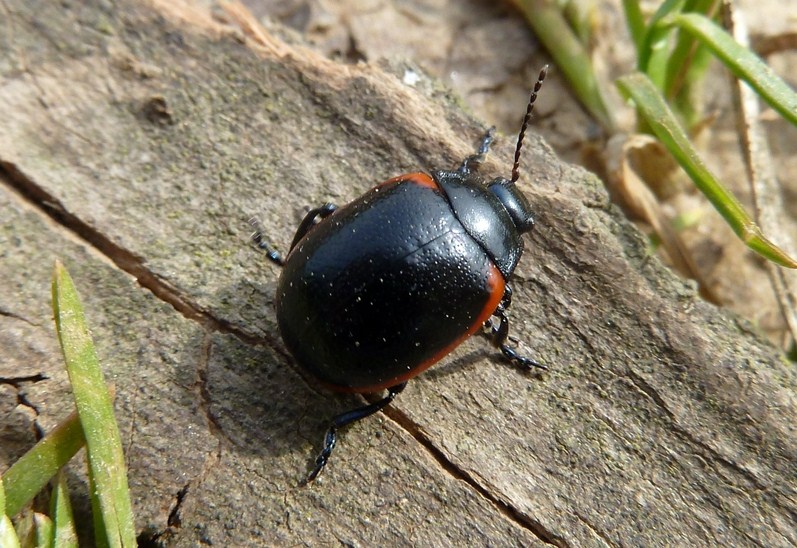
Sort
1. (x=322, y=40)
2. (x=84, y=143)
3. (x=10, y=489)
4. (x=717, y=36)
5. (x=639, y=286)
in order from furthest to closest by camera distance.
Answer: (x=322, y=40)
(x=717, y=36)
(x=84, y=143)
(x=639, y=286)
(x=10, y=489)

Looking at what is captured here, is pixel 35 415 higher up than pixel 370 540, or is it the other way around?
pixel 370 540

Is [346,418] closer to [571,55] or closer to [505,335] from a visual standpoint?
[505,335]

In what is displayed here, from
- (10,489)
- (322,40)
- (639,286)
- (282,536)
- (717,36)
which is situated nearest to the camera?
(10,489)

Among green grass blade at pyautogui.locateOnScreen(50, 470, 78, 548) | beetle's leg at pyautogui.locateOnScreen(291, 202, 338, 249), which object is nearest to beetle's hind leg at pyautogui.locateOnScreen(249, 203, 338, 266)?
beetle's leg at pyautogui.locateOnScreen(291, 202, 338, 249)

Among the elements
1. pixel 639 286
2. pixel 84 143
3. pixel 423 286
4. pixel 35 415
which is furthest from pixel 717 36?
pixel 35 415

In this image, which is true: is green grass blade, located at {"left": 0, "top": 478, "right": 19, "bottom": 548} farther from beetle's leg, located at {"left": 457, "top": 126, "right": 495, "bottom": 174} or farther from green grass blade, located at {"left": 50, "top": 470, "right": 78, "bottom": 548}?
beetle's leg, located at {"left": 457, "top": 126, "right": 495, "bottom": 174}

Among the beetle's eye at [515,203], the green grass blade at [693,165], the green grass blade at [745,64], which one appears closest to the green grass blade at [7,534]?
the beetle's eye at [515,203]

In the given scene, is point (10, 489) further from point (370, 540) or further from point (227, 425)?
point (370, 540)

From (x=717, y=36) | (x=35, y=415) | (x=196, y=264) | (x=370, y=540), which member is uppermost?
(x=717, y=36)
